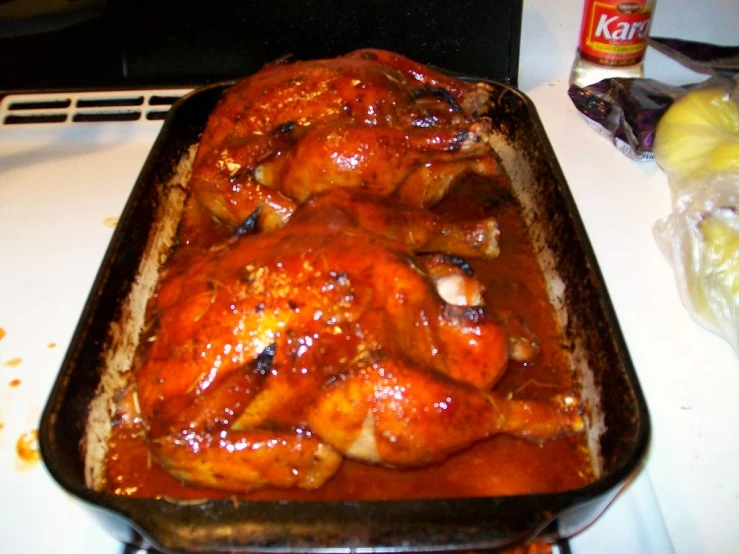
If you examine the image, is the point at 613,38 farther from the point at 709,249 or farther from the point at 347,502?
the point at 347,502

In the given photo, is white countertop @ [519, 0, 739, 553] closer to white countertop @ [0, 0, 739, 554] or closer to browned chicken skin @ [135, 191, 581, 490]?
white countertop @ [0, 0, 739, 554]

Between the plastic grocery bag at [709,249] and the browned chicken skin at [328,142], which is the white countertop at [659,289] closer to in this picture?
the plastic grocery bag at [709,249]

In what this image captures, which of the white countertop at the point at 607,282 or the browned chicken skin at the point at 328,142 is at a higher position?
the browned chicken skin at the point at 328,142

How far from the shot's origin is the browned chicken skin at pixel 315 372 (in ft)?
3.05

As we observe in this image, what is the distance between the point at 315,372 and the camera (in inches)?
37.5

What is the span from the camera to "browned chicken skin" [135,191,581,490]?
3.05ft

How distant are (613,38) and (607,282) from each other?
0.81m

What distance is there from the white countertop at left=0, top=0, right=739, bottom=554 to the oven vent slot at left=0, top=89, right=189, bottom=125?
0.17ft

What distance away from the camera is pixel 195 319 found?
984mm

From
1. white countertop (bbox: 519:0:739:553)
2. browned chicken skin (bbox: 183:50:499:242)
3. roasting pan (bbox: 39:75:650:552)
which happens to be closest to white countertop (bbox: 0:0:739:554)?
white countertop (bbox: 519:0:739:553)

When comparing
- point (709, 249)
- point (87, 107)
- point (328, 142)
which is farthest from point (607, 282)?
point (87, 107)

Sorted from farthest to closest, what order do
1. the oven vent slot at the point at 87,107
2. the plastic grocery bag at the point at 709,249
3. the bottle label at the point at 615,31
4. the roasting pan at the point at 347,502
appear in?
the oven vent slot at the point at 87,107 < the bottle label at the point at 615,31 < the plastic grocery bag at the point at 709,249 < the roasting pan at the point at 347,502

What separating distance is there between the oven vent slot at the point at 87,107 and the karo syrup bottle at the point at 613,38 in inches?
48.1

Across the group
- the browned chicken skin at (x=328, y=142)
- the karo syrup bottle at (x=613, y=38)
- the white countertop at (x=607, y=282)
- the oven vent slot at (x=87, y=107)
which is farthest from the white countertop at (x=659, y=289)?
the oven vent slot at (x=87, y=107)
